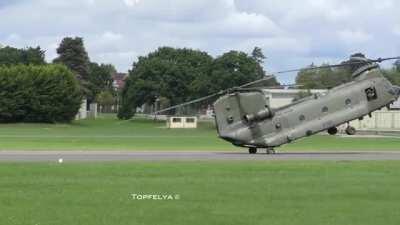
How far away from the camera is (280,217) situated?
1373 cm

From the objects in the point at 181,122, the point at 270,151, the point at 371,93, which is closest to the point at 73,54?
the point at 181,122

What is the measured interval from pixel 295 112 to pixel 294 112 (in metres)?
0.06

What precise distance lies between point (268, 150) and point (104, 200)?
25172 millimetres

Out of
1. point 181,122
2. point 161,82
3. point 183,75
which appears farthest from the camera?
point 183,75

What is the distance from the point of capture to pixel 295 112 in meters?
40.9

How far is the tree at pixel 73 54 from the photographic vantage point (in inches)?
7692

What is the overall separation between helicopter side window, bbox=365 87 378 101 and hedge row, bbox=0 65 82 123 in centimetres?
9432

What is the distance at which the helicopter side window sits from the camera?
40.5 m

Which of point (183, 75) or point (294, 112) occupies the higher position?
point (183, 75)

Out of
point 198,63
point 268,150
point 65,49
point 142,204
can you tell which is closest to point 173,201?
point 142,204

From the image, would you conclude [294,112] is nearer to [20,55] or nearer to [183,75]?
[183,75]

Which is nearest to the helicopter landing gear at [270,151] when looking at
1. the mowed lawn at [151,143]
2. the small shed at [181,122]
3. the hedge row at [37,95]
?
the mowed lawn at [151,143]

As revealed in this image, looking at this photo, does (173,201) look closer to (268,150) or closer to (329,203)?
(329,203)

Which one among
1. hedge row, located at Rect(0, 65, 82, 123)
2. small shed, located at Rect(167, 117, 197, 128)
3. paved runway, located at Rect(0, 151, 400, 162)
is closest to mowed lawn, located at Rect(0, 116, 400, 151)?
hedge row, located at Rect(0, 65, 82, 123)
